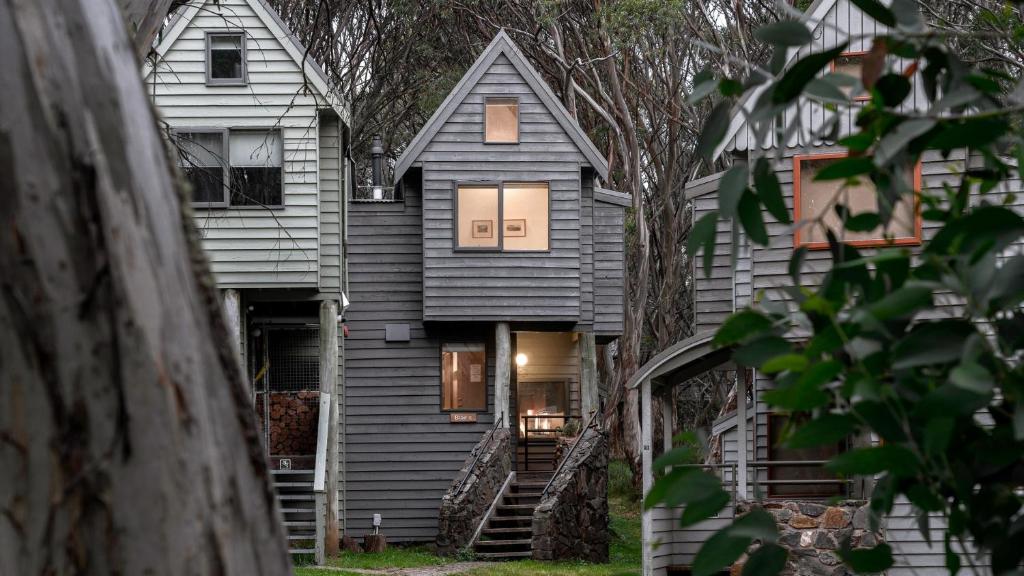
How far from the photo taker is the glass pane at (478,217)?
835 inches

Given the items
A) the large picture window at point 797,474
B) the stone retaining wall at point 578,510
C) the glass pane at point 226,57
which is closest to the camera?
the large picture window at point 797,474

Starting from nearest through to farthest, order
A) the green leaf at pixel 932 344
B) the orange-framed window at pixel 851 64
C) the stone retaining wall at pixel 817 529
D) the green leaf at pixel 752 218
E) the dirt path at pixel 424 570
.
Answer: the green leaf at pixel 932 344 < the green leaf at pixel 752 218 < the orange-framed window at pixel 851 64 < the stone retaining wall at pixel 817 529 < the dirt path at pixel 424 570

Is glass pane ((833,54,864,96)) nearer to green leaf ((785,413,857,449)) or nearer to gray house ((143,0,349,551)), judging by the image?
green leaf ((785,413,857,449))

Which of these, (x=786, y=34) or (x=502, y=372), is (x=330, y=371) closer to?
(x=502, y=372)

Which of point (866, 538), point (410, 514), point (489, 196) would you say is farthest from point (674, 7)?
point (866, 538)

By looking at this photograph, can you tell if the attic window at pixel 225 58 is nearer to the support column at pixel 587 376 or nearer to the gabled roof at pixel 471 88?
the gabled roof at pixel 471 88

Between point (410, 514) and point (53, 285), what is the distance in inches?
805

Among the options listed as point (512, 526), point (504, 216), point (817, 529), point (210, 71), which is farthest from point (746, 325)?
point (504, 216)

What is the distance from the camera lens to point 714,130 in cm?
169

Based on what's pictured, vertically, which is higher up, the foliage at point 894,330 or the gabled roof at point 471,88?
the gabled roof at point 471,88

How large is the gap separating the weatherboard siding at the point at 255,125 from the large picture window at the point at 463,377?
12.6 ft

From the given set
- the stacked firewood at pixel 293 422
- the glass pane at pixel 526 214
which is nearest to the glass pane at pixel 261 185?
the stacked firewood at pixel 293 422

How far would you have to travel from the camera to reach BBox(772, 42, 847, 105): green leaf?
163 cm

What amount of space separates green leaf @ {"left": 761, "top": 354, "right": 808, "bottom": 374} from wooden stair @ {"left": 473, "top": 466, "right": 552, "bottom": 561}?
1682cm
